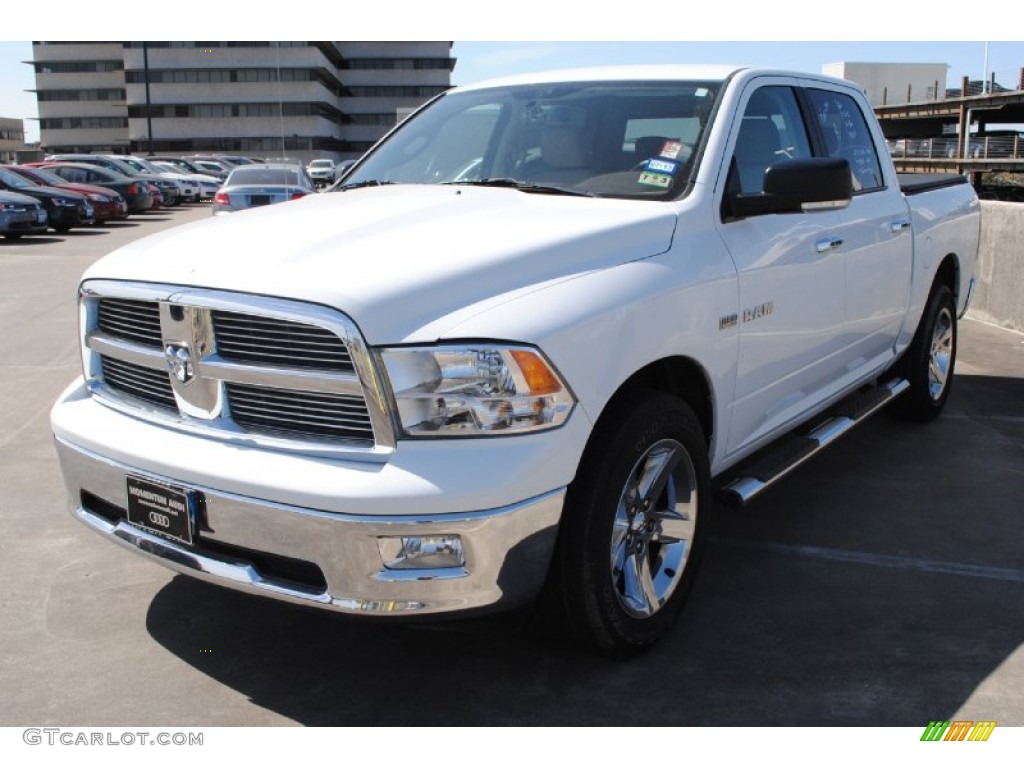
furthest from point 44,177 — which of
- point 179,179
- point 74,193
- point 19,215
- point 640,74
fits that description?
point 640,74

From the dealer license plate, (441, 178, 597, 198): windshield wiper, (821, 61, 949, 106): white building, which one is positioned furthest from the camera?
(821, 61, 949, 106): white building

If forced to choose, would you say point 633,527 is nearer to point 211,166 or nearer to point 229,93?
point 211,166

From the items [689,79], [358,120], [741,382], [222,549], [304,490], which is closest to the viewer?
[304,490]

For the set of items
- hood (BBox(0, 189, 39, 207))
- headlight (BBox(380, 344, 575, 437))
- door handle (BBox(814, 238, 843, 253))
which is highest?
hood (BBox(0, 189, 39, 207))

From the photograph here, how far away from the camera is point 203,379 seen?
3115mm

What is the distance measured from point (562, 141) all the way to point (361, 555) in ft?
7.09

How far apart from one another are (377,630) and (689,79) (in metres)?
2.52

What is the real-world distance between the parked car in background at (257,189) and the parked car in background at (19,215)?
17.4 feet

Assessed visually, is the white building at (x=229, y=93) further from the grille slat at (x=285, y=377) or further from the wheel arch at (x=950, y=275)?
the grille slat at (x=285, y=377)

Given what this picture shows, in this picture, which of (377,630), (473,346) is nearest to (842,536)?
(377,630)

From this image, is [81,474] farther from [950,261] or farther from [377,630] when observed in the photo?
[950,261]

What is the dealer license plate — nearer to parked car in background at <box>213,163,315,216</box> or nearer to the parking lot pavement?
the parking lot pavement


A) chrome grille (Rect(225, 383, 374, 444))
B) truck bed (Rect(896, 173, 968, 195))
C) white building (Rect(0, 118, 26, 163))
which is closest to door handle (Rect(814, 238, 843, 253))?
truck bed (Rect(896, 173, 968, 195))

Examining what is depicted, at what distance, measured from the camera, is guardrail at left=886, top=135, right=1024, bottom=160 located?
57.7 metres
